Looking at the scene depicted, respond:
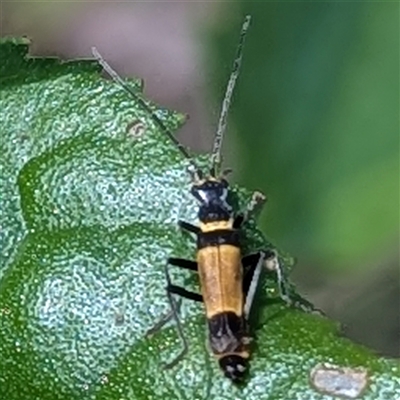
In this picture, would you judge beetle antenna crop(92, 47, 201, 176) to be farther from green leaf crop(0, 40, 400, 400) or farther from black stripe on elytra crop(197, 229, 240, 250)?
black stripe on elytra crop(197, 229, 240, 250)

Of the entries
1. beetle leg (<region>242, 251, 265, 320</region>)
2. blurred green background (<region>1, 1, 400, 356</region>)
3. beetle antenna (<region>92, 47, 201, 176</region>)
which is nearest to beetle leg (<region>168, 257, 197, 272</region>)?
beetle leg (<region>242, 251, 265, 320</region>)

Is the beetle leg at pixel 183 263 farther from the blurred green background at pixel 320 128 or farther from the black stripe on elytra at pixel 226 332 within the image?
the blurred green background at pixel 320 128

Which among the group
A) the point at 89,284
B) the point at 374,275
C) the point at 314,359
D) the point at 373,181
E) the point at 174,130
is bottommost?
the point at 314,359

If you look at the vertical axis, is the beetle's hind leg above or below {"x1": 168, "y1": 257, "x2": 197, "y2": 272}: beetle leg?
below

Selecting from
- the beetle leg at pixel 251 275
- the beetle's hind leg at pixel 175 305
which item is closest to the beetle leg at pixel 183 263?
the beetle's hind leg at pixel 175 305

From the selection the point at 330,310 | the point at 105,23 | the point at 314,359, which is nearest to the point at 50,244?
the point at 314,359

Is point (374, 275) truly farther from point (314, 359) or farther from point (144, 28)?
point (144, 28)

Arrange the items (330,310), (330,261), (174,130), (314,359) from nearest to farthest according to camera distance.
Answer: (314,359)
(174,130)
(330,310)
(330,261)
